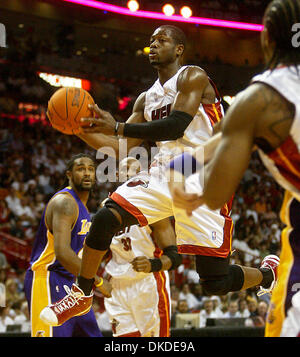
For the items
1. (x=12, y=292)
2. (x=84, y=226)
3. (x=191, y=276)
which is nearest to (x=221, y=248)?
(x=84, y=226)

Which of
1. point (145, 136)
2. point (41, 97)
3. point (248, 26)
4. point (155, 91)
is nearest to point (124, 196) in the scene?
point (145, 136)

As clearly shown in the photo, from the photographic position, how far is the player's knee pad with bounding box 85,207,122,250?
385cm

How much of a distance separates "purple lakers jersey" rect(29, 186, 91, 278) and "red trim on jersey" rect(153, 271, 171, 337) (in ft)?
3.52

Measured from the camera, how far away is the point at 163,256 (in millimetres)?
5148

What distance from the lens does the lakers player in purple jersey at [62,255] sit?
4.68m

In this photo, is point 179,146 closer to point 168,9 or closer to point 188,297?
point 188,297

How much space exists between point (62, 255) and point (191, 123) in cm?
152

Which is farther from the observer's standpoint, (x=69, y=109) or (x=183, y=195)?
(x=69, y=109)

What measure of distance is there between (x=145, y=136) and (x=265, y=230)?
9.94 m

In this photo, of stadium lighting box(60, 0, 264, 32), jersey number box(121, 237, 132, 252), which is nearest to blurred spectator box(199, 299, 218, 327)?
jersey number box(121, 237, 132, 252)

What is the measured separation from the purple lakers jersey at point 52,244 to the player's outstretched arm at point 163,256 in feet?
1.84

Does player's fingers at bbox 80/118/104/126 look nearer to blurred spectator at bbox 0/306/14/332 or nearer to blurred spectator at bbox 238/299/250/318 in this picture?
blurred spectator at bbox 0/306/14/332

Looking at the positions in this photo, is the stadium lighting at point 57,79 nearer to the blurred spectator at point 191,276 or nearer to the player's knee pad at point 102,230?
the blurred spectator at point 191,276
